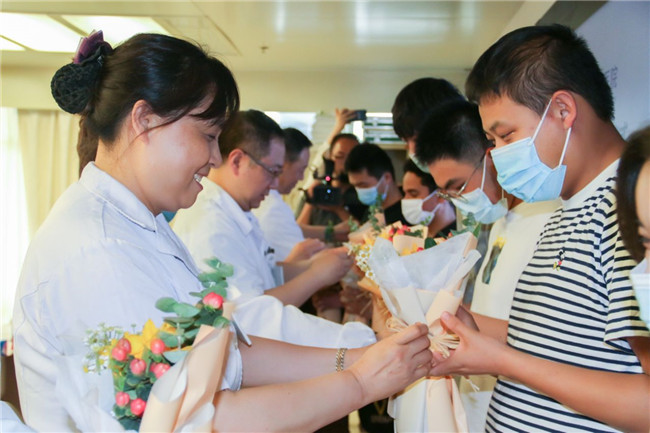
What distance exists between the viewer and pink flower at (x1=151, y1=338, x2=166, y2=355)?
87 centimetres

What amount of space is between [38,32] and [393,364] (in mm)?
4858

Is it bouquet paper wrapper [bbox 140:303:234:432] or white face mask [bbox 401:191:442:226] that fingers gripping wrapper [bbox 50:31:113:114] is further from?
white face mask [bbox 401:191:442:226]

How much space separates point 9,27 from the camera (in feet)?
16.3

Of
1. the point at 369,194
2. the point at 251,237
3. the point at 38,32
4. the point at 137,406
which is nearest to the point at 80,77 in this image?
the point at 137,406

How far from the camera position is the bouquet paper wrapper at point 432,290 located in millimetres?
1553

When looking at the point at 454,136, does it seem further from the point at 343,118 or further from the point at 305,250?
the point at 343,118

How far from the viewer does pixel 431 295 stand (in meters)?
1.57

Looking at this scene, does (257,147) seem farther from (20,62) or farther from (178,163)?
(20,62)

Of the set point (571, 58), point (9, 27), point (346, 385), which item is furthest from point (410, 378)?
point (9, 27)

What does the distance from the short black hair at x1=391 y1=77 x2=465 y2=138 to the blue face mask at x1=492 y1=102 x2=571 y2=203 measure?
1.02 m

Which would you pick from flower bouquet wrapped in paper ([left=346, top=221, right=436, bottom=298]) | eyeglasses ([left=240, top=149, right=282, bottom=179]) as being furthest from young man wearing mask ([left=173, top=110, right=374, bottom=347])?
flower bouquet wrapped in paper ([left=346, top=221, right=436, bottom=298])

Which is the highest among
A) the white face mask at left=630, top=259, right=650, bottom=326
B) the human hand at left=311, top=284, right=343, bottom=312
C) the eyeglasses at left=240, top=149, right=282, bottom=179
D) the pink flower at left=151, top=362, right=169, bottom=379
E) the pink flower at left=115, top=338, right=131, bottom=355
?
the eyeglasses at left=240, top=149, right=282, bottom=179

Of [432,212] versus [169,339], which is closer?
[169,339]

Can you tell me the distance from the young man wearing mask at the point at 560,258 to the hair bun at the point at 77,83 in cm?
91
